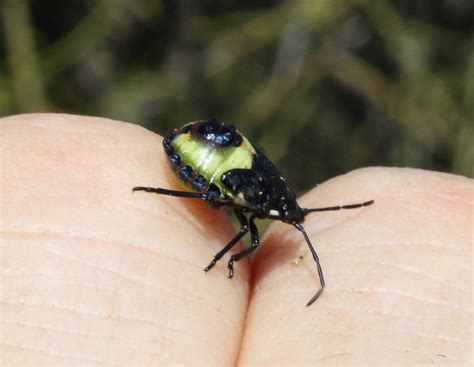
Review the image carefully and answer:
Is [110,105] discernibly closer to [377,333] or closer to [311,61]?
[311,61]

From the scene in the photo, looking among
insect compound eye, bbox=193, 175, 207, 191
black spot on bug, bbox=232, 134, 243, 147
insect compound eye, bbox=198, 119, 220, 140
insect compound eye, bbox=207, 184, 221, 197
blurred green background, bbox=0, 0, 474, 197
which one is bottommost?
blurred green background, bbox=0, 0, 474, 197

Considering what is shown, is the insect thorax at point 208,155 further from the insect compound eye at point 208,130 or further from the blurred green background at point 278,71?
the blurred green background at point 278,71

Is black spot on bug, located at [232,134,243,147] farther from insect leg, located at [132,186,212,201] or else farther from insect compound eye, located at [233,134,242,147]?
insect leg, located at [132,186,212,201]

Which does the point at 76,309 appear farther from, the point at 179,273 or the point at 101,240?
the point at 179,273

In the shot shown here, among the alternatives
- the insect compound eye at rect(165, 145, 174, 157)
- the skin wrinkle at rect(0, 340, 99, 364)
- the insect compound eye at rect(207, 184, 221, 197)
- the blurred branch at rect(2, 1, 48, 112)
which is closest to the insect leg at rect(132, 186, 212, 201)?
the insect compound eye at rect(207, 184, 221, 197)

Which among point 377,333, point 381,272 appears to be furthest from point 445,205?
point 377,333

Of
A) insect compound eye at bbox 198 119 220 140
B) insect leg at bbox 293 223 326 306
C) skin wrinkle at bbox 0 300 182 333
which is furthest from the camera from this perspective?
insect compound eye at bbox 198 119 220 140

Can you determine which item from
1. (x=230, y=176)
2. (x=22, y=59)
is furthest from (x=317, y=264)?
(x=22, y=59)
